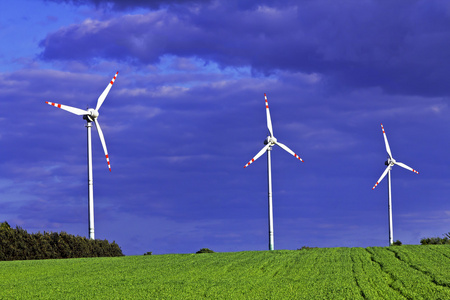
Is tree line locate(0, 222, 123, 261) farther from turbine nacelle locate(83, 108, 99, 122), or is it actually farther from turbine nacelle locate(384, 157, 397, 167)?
turbine nacelle locate(384, 157, 397, 167)

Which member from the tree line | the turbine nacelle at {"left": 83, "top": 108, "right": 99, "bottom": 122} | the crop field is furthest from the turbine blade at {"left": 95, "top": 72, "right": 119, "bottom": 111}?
the crop field

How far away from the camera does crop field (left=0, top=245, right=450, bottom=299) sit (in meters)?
23.0

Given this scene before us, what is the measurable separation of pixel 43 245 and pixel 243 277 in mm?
21943

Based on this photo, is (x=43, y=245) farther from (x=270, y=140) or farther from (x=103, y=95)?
(x=270, y=140)

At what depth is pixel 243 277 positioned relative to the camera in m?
28.8

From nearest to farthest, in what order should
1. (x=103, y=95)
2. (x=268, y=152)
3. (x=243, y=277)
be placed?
(x=243, y=277)
(x=103, y=95)
(x=268, y=152)

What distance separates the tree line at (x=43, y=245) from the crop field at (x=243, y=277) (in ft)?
20.5

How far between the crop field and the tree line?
20.5ft

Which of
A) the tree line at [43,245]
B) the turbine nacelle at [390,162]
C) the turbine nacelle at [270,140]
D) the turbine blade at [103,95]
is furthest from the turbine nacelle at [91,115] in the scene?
the turbine nacelle at [390,162]

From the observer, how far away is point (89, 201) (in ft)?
167

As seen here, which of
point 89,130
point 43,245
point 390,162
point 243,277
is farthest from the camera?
point 390,162

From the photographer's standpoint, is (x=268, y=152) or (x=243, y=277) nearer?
(x=243, y=277)

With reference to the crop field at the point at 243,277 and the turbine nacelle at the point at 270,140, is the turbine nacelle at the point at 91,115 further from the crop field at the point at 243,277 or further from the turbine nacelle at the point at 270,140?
the turbine nacelle at the point at 270,140

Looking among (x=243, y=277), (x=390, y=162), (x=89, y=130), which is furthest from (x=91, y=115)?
(x=390, y=162)
